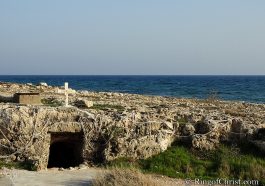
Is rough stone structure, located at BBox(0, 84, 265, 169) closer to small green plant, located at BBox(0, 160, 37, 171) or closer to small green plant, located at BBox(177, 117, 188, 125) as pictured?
small green plant, located at BBox(177, 117, 188, 125)

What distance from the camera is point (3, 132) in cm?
1953

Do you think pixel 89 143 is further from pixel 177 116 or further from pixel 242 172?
pixel 242 172

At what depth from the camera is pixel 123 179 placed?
15.2m

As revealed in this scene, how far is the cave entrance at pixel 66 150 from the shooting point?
65.9 ft

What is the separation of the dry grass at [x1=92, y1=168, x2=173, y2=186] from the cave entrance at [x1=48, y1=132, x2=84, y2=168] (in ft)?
13.3

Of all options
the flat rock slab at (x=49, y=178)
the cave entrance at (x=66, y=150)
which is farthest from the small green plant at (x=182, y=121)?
the flat rock slab at (x=49, y=178)

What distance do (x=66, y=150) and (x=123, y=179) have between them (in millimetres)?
7191

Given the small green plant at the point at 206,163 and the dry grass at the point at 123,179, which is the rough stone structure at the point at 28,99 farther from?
the dry grass at the point at 123,179

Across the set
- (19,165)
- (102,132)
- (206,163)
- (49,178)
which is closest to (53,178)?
(49,178)

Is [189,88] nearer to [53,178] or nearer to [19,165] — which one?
[19,165]

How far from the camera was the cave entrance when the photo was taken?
2009 centimetres

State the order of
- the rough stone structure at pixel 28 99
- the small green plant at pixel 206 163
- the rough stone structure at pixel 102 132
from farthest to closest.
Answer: the rough stone structure at pixel 28 99 < the rough stone structure at pixel 102 132 < the small green plant at pixel 206 163

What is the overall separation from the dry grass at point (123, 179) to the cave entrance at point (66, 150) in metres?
4.05

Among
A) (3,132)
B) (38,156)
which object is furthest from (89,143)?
(3,132)
